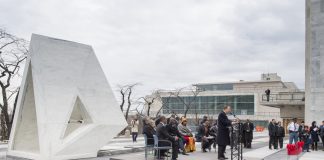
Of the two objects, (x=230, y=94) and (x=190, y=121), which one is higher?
(x=230, y=94)

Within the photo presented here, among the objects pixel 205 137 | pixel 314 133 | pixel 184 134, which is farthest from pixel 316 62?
pixel 184 134

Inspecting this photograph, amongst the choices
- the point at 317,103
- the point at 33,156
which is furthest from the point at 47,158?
the point at 317,103

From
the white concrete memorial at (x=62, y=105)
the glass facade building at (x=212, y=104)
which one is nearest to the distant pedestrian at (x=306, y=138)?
the white concrete memorial at (x=62, y=105)

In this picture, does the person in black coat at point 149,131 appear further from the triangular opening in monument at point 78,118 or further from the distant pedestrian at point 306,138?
the distant pedestrian at point 306,138

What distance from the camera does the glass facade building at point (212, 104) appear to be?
70.1m

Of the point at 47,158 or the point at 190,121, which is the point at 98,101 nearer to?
the point at 47,158

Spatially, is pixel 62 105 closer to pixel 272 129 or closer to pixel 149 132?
pixel 149 132

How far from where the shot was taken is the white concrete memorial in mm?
12031

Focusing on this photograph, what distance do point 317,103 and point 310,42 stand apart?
11.4 ft

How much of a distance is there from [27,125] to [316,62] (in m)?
15.5

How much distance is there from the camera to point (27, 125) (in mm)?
13961

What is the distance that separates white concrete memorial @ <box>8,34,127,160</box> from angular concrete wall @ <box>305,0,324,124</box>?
12.0m

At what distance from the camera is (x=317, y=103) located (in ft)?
67.9

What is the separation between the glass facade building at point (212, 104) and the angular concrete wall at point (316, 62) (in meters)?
48.5
